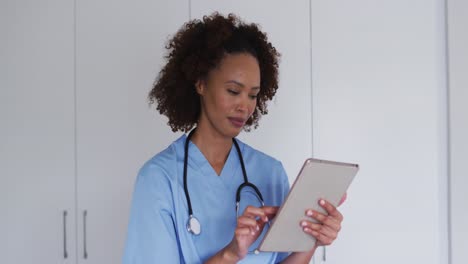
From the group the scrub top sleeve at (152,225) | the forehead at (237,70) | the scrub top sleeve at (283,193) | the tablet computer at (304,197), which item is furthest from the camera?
the scrub top sleeve at (283,193)

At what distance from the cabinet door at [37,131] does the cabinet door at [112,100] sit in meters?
0.06

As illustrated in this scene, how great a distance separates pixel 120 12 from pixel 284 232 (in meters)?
1.28

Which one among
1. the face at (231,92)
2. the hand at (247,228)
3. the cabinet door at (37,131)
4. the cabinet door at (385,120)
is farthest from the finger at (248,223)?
the cabinet door at (37,131)

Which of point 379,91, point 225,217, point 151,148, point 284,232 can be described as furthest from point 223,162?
point 379,91

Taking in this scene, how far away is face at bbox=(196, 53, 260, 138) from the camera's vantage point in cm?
107

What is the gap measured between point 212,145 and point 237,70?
219mm

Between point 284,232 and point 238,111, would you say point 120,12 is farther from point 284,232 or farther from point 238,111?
point 284,232

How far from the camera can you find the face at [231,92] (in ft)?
3.50

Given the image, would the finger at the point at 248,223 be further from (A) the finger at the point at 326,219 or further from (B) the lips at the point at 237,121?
(B) the lips at the point at 237,121

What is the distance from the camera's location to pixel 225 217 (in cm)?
108

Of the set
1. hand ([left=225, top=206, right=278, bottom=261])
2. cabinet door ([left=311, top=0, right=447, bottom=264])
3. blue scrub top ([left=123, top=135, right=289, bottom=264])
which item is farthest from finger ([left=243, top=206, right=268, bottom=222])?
cabinet door ([left=311, top=0, right=447, bottom=264])

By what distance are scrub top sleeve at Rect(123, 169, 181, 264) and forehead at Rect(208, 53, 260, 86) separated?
0.96ft

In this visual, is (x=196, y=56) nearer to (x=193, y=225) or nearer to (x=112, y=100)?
(x=193, y=225)

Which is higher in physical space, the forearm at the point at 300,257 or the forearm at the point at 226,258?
the forearm at the point at 226,258
